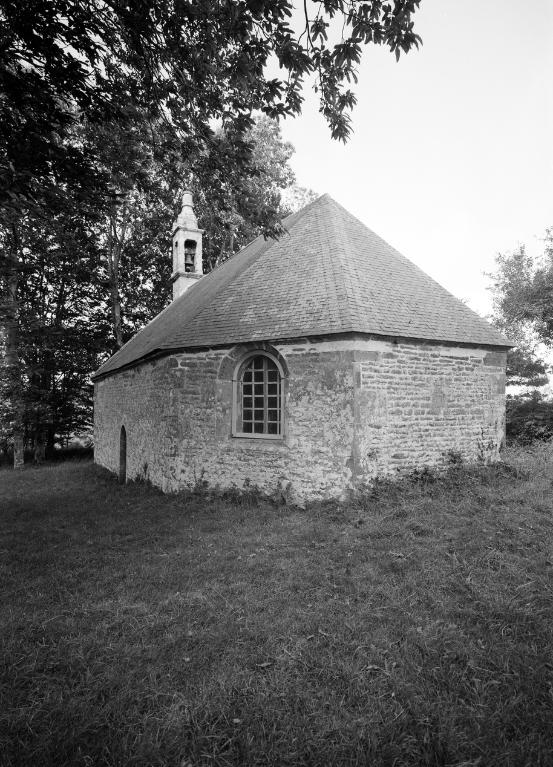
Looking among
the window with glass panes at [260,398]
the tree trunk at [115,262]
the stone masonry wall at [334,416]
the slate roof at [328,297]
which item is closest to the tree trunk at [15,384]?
the tree trunk at [115,262]

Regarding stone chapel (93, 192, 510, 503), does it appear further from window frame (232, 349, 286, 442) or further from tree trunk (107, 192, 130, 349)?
tree trunk (107, 192, 130, 349)

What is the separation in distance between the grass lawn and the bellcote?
42.9 feet

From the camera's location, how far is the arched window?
8.80 meters

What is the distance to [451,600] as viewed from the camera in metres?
4.26

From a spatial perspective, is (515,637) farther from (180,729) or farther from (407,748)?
(180,729)

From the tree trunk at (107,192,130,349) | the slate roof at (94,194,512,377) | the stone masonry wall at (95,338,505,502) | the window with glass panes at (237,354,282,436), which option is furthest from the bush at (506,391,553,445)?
the tree trunk at (107,192,130,349)

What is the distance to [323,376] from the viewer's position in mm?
8039

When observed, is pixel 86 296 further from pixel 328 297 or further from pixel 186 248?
pixel 328 297

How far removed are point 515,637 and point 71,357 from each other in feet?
73.1

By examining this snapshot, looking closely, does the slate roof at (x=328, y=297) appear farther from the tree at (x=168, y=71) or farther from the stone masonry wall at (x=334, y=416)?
the tree at (x=168, y=71)

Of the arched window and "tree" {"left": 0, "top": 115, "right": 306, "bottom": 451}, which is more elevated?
"tree" {"left": 0, "top": 115, "right": 306, "bottom": 451}

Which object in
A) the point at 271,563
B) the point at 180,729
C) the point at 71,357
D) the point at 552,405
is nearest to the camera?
the point at 180,729

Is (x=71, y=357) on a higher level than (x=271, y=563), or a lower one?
higher

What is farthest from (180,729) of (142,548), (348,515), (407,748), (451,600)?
(348,515)
